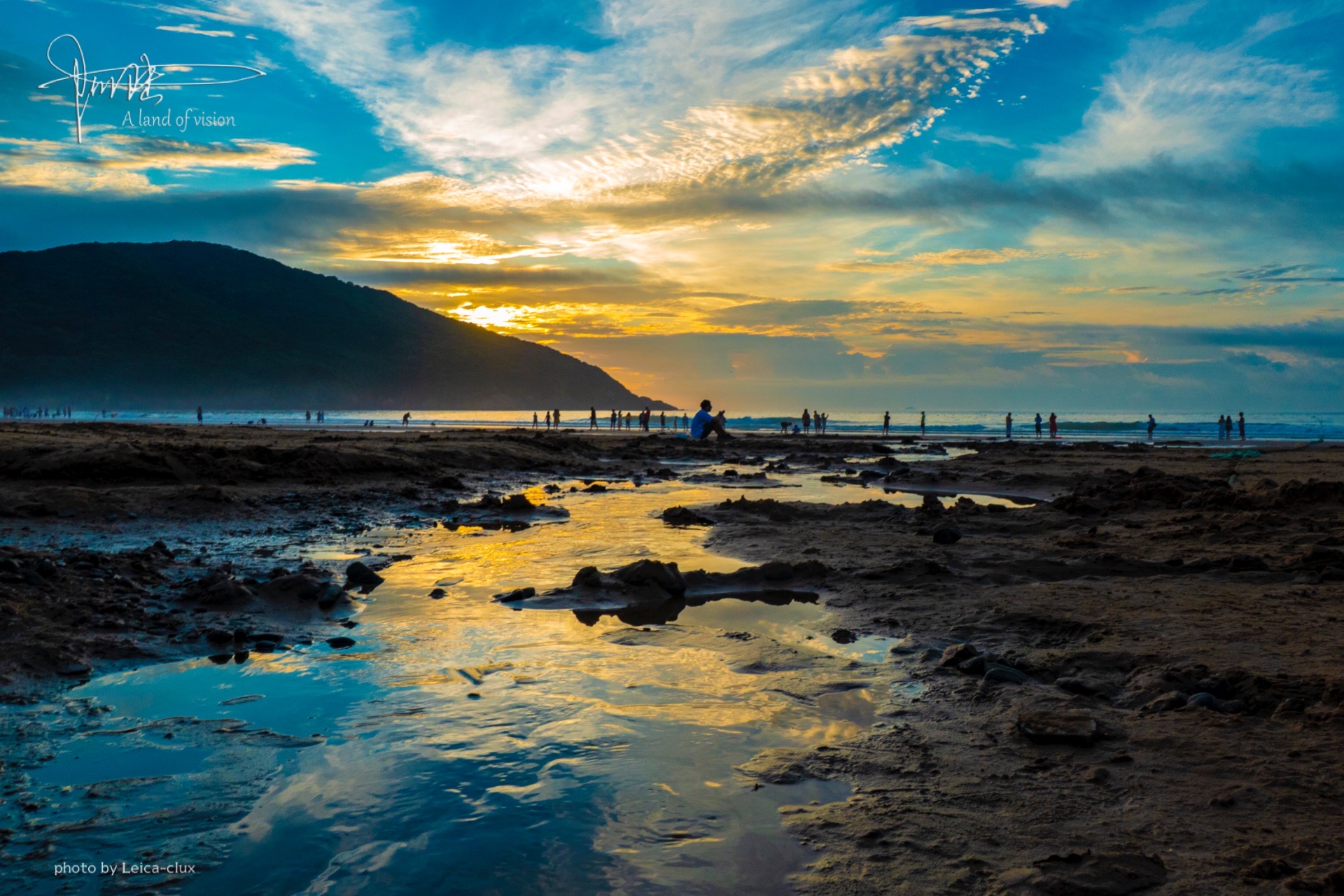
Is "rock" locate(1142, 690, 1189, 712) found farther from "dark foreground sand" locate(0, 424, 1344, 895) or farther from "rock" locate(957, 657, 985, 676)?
"rock" locate(957, 657, 985, 676)

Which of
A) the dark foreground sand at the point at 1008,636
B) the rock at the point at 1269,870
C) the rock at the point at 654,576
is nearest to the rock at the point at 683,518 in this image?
the dark foreground sand at the point at 1008,636

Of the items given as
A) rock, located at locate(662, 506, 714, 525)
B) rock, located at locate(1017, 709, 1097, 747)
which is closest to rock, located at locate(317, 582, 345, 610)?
rock, located at locate(1017, 709, 1097, 747)

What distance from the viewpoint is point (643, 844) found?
354cm

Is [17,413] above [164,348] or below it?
below

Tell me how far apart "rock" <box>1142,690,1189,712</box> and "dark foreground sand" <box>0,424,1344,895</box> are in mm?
17

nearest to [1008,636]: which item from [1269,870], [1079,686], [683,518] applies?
[1079,686]

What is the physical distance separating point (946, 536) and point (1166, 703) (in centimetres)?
680

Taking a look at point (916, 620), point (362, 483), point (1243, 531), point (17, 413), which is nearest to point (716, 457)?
point (362, 483)

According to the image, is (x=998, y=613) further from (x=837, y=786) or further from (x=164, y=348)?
(x=164, y=348)

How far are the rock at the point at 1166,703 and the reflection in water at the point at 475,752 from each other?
179cm

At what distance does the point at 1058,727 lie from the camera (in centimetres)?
469

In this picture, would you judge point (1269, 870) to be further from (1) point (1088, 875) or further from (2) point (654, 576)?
(2) point (654, 576)

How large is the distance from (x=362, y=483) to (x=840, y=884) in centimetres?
1816

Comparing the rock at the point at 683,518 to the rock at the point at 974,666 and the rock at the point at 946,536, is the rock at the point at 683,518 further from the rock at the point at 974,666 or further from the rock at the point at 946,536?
the rock at the point at 974,666
